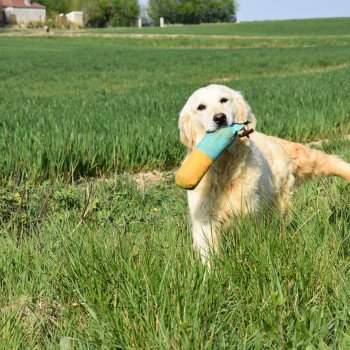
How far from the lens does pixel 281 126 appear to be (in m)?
9.80

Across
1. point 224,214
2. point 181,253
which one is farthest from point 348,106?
point 181,253

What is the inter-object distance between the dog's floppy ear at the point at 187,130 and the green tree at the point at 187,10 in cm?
13619

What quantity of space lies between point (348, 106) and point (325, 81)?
5056mm

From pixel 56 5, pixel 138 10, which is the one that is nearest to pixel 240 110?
pixel 138 10

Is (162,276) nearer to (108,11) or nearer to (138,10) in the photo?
(108,11)

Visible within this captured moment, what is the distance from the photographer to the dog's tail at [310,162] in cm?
531

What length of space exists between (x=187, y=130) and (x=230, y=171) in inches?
22.3

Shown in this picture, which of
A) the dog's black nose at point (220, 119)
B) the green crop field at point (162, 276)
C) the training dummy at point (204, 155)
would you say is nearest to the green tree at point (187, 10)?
the green crop field at point (162, 276)

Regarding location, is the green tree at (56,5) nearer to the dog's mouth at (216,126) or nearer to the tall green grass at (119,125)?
the tall green grass at (119,125)

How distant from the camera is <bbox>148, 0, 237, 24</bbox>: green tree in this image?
136750 mm

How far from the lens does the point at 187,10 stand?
13638 centimetres

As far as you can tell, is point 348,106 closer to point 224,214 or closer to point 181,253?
point 224,214

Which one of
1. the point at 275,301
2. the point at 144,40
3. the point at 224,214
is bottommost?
the point at 144,40

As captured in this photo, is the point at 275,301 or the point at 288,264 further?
the point at 288,264
